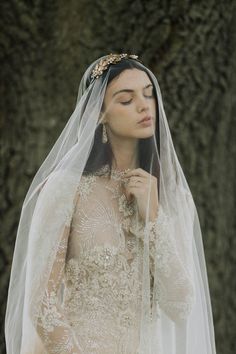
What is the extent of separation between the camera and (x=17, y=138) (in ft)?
23.1

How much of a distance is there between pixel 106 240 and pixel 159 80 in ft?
8.41

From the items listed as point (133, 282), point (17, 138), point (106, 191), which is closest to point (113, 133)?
point (106, 191)

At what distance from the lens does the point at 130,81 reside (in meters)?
4.74

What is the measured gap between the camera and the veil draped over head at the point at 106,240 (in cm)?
454

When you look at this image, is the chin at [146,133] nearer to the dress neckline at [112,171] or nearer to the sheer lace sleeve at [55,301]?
the dress neckline at [112,171]

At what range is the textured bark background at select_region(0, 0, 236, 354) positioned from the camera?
7020 millimetres

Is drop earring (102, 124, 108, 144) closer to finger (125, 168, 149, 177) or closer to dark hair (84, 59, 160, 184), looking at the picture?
dark hair (84, 59, 160, 184)

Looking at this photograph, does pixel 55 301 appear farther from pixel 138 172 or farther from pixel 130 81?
pixel 130 81

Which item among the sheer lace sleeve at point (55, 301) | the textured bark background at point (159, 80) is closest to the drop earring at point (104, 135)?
the sheer lace sleeve at point (55, 301)

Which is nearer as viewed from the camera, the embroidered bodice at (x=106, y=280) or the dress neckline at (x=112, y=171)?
the embroidered bodice at (x=106, y=280)

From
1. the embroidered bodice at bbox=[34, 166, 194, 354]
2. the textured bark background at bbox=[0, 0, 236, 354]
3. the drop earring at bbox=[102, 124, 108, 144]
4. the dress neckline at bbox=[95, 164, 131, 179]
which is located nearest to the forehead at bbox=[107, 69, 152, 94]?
the drop earring at bbox=[102, 124, 108, 144]

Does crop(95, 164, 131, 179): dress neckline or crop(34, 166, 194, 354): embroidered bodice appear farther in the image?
crop(95, 164, 131, 179): dress neckline

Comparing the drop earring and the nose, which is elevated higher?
the nose

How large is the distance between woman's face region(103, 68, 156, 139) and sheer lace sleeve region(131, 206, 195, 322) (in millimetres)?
339
